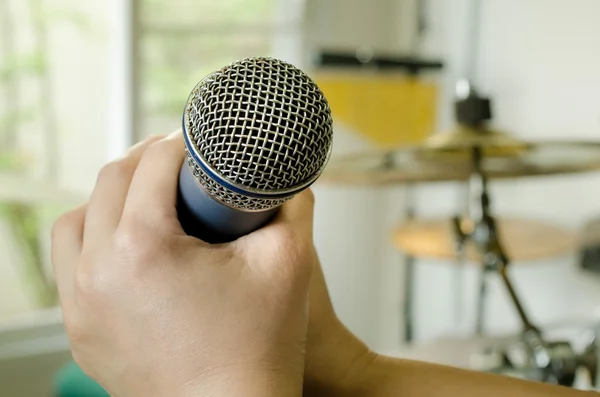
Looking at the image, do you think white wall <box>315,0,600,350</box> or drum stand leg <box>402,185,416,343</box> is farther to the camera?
drum stand leg <box>402,185,416,343</box>

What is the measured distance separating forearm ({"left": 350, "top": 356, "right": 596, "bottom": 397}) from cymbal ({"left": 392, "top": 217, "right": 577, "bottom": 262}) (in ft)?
2.54

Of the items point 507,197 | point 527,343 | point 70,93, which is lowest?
point 507,197

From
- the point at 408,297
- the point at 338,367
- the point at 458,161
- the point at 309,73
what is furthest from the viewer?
the point at 408,297

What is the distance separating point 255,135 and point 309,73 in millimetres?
1636

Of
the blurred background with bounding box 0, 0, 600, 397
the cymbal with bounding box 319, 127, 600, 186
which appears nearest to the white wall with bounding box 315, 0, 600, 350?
the blurred background with bounding box 0, 0, 600, 397

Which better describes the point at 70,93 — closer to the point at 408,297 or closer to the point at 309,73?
the point at 309,73

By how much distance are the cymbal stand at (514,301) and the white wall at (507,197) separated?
2.23 ft

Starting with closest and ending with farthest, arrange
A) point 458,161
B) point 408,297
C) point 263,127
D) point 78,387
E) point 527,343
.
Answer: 1. point 263,127
2. point 527,343
3. point 458,161
4. point 78,387
5. point 408,297

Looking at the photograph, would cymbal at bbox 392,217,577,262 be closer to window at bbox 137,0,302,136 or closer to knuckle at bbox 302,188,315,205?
window at bbox 137,0,302,136

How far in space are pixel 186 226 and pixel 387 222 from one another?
81.0 inches

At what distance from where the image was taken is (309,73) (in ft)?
6.28

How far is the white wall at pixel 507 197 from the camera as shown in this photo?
1.62 m

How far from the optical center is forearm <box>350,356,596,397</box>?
51 centimetres

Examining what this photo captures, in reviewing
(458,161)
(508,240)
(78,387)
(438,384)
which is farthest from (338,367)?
(508,240)
